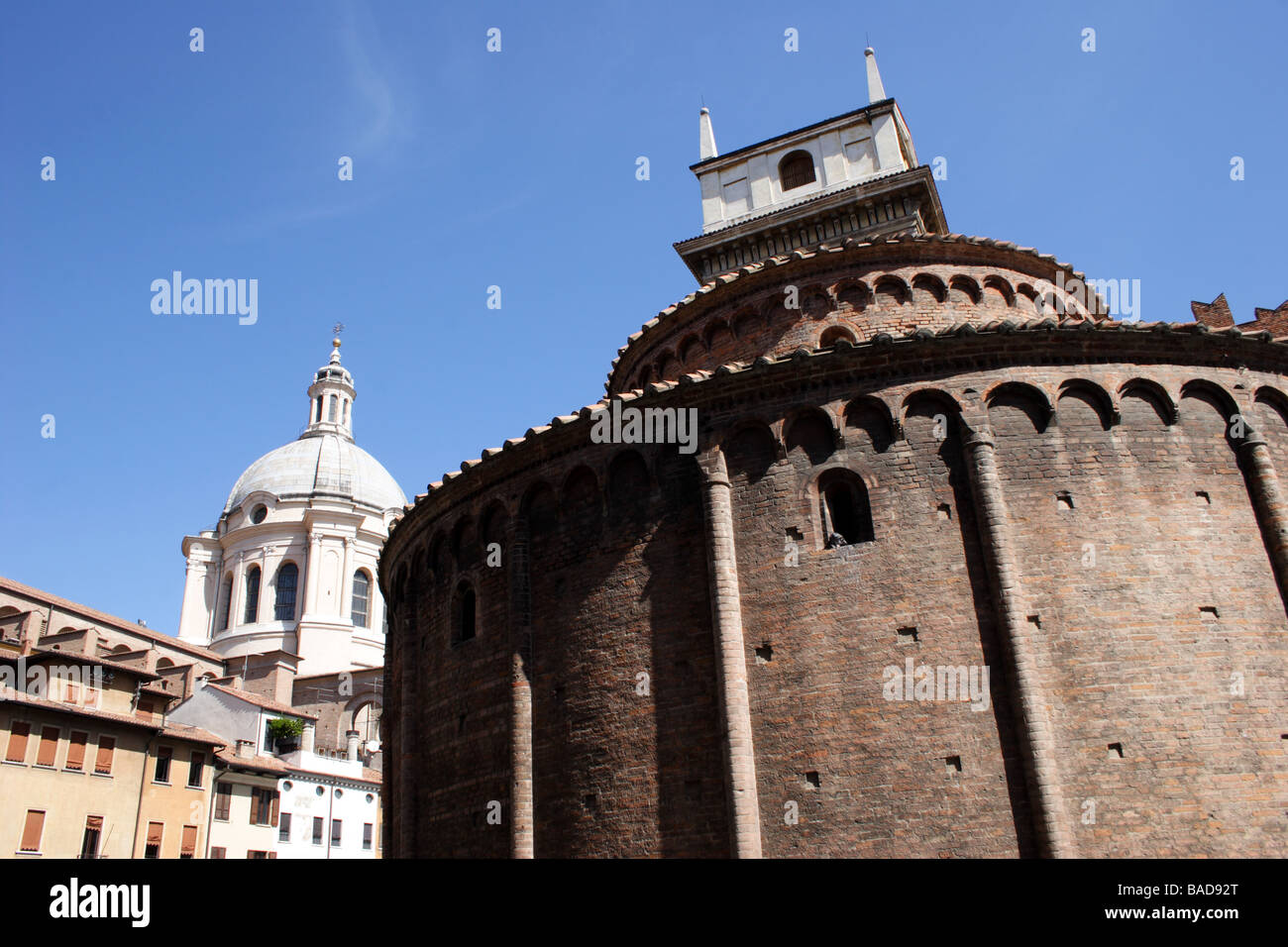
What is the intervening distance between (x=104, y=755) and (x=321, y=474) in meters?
31.7

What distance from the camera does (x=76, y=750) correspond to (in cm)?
2706

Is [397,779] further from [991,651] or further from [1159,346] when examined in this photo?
[1159,346]

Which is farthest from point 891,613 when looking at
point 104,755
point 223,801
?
point 223,801

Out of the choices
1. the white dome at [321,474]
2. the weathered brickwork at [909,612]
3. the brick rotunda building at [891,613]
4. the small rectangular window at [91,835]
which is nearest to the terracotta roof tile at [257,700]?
the small rectangular window at [91,835]

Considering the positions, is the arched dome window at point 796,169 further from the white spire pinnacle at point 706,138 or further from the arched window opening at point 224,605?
the arched window opening at point 224,605

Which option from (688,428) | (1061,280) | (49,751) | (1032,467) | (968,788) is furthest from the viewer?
(49,751)

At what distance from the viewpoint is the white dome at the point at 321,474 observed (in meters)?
57.6

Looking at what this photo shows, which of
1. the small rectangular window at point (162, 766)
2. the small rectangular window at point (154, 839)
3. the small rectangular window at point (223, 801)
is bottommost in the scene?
the small rectangular window at point (154, 839)

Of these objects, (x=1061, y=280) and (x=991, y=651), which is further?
(x=1061, y=280)

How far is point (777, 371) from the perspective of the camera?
15.4 metres

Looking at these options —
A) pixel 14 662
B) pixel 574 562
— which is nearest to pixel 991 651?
pixel 574 562

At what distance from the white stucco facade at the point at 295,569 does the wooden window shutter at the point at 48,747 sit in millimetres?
23585
